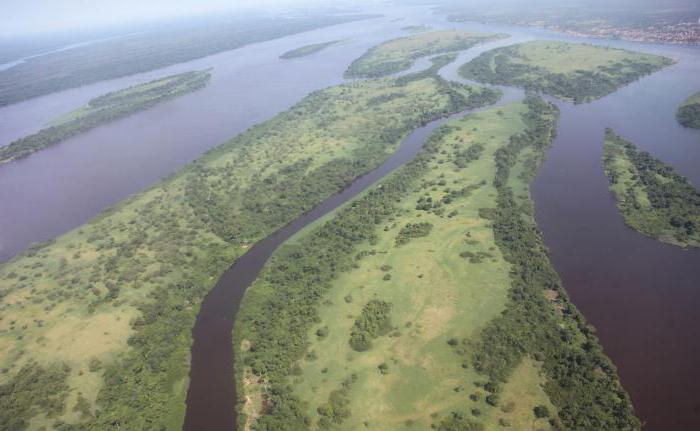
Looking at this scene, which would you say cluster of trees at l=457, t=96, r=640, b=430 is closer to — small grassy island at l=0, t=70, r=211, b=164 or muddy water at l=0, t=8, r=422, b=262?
muddy water at l=0, t=8, r=422, b=262

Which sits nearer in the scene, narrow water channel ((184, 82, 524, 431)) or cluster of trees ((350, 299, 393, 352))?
narrow water channel ((184, 82, 524, 431))

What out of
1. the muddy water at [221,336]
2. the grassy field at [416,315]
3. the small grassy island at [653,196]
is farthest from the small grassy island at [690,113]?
the muddy water at [221,336]

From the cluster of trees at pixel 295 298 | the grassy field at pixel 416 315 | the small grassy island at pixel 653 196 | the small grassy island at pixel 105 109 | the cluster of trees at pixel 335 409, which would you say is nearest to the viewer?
the cluster of trees at pixel 335 409

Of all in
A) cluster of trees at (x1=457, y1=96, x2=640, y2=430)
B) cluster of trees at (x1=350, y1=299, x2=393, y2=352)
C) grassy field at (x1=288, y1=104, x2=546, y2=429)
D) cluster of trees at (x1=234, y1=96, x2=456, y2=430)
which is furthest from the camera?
cluster of trees at (x1=350, y1=299, x2=393, y2=352)

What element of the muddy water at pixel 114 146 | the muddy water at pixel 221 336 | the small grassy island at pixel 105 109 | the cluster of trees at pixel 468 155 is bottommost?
the muddy water at pixel 221 336

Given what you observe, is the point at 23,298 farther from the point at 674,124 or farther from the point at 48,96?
the point at 48,96

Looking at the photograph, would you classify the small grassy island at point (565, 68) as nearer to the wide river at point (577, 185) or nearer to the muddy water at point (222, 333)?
the wide river at point (577, 185)

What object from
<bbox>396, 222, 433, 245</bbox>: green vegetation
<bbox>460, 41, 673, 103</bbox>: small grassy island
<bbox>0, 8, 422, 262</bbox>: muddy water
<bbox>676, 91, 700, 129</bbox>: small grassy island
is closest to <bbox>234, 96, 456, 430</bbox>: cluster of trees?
<bbox>396, 222, 433, 245</bbox>: green vegetation

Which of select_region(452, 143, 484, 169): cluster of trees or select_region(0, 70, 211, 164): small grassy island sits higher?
select_region(0, 70, 211, 164): small grassy island
